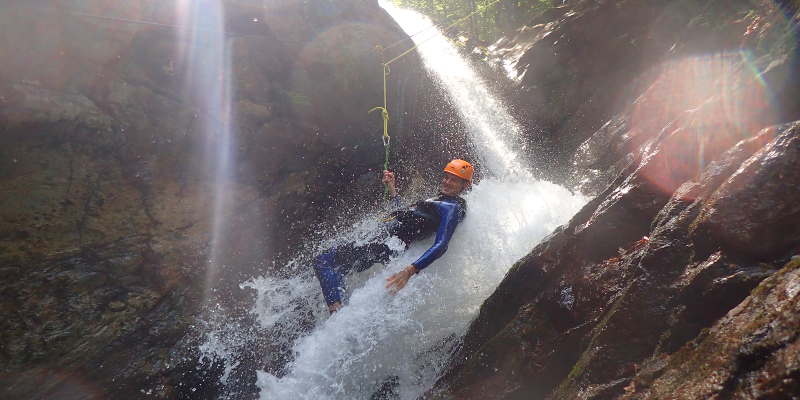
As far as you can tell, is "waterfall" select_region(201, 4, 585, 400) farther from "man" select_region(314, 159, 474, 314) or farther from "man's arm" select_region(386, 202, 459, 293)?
"man's arm" select_region(386, 202, 459, 293)

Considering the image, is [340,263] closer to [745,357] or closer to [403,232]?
[403,232]

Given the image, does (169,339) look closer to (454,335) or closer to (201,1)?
(454,335)

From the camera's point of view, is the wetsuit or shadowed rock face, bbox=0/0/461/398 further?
the wetsuit

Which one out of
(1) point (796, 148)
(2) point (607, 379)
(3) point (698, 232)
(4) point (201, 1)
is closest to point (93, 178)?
(4) point (201, 1)

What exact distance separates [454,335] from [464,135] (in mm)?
5996

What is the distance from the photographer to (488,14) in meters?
15.9

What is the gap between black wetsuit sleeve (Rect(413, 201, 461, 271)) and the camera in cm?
410

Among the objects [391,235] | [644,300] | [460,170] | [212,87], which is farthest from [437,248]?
[212,87]

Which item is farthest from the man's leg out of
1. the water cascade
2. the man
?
the water cascade

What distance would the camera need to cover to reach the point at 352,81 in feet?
30.3

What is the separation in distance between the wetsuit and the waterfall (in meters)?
0.17

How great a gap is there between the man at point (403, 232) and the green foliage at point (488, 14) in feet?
25.8

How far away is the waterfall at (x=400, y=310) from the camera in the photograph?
396 cm

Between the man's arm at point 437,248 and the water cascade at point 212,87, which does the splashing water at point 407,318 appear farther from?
the water cascade at point 212,87
